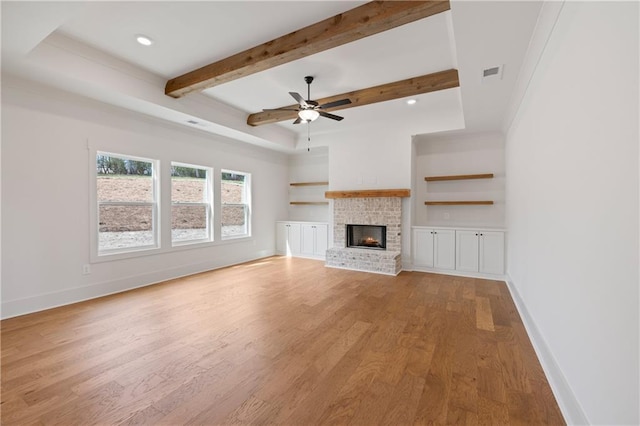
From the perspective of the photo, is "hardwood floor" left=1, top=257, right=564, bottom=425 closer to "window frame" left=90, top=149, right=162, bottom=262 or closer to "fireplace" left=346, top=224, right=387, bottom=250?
"window frame" left=90, top=149, right=162, bottom=262

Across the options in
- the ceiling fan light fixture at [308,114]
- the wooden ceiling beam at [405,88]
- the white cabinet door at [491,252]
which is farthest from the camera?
the white cabinet door at [491,252]

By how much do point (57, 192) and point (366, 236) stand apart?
5271mm

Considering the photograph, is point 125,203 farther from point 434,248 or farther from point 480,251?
point 480,251

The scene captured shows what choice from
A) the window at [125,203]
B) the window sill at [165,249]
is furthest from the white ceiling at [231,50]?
the window sill at [165,249]

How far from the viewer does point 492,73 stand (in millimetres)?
2988

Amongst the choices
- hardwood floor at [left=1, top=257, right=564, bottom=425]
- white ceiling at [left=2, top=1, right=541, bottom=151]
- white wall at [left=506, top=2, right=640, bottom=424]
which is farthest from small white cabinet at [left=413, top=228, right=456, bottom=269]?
white wall at [left=506, top=2, right=640, bottom=424]

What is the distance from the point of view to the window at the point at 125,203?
4.12 metres

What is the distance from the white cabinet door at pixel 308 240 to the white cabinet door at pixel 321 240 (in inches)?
4.3

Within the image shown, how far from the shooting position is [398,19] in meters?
2.35

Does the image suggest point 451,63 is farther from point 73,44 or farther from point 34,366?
point 34,366

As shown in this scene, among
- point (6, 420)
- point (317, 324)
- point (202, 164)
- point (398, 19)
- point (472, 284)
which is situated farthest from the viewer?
point (202, 164)

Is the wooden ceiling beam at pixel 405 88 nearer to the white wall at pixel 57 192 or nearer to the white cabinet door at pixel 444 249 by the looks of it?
the white wall at pixel 57 192

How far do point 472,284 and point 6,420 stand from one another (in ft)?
17.1

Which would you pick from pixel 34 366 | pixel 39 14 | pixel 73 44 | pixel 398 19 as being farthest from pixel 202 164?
pixel 398 19
